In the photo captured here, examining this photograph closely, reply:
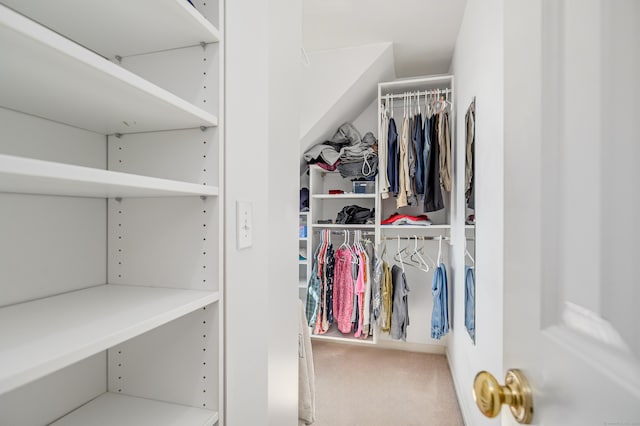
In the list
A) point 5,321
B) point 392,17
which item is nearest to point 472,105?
point 392,17

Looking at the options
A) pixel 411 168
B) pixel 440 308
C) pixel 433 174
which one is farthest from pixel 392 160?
pixel 440 308

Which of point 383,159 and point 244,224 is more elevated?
point 383,159

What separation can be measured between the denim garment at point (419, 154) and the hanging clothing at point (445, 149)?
0.15m

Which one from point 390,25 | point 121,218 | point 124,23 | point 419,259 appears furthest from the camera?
point 419,259

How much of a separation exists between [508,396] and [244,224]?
0.68 m

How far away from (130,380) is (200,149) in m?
0.63

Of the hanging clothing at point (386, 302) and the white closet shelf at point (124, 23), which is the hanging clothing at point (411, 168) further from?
the white closet shelf at point (124, 23)

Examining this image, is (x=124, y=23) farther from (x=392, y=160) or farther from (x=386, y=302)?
(x=386, y=302)

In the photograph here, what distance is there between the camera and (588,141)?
14.8 inches

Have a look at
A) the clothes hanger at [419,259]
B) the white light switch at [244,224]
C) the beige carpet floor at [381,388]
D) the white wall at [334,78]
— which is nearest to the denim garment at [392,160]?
the white wall at [334,78]

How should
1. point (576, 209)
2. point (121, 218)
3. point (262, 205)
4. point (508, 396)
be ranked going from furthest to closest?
1. point (262, 205)
2. point (121, 218)
3. point (508, 396)
4. point (576, 209)

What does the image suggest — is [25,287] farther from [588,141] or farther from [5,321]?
[588,141]

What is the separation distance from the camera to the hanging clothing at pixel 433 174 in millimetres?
2559

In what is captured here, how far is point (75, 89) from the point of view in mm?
538
